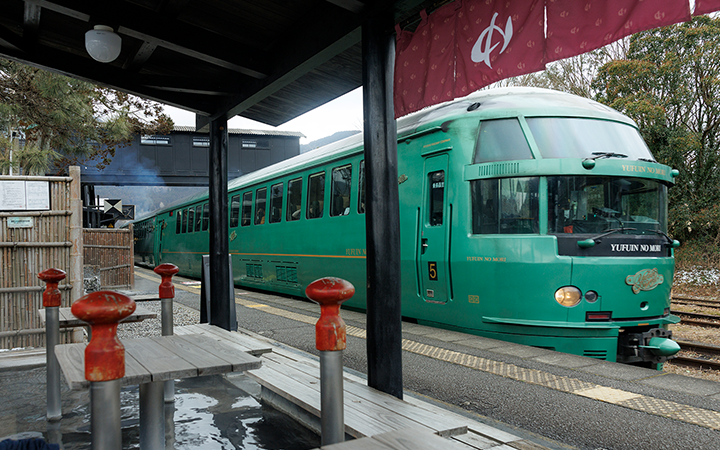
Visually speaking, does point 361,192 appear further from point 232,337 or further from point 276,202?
point 276,202

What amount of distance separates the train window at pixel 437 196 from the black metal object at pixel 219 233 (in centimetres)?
271

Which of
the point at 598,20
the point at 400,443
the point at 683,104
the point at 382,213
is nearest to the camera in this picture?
the point at 400,443

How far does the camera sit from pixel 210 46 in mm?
5172

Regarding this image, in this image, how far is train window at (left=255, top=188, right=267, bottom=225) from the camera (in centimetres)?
1289

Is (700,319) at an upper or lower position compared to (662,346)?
lower

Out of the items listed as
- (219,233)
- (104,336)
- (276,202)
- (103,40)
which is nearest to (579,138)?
(219,233)

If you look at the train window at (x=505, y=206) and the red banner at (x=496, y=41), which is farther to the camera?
the train window at (x=505, y=206)

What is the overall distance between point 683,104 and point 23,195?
20.4 meters

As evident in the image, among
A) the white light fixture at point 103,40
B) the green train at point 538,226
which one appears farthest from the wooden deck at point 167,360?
the green train at point 538,226

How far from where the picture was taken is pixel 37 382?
15.9 ft

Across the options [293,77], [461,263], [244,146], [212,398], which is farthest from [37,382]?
[244,146]

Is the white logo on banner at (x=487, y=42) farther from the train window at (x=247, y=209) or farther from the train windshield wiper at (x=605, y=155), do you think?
the train window at (x=247, y=209)

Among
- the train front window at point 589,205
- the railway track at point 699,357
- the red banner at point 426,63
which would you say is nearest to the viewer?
the red banner at point 426,63

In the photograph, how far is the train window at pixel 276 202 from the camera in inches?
472
